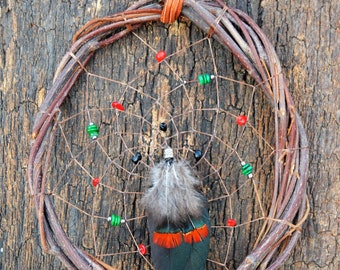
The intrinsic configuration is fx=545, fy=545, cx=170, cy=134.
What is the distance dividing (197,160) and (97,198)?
26 cm

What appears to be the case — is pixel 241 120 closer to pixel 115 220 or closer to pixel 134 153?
pixel 134 153

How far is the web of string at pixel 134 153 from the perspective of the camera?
1.29 metres

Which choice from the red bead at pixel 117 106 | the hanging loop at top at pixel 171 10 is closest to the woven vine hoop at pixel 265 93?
the hanging loop at top at pixel 171 10

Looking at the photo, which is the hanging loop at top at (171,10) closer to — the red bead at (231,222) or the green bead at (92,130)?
the green bead at (92,130)

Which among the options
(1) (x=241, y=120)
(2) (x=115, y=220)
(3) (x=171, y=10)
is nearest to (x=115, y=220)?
(2) (x=115, y=220)

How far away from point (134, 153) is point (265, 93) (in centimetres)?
34

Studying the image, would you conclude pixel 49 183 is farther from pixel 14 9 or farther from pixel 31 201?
pixel 14 9

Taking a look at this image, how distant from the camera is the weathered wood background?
4.21ft

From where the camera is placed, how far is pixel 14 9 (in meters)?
1.36

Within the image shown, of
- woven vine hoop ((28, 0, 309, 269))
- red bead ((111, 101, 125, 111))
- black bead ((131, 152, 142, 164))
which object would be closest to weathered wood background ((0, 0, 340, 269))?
woven vine hoop ((28, 0, 309, 269))

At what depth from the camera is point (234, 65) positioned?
1.28 metres

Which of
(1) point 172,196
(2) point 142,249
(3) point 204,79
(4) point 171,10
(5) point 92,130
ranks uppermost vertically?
(4) point 171,10

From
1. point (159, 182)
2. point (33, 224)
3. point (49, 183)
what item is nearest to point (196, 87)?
point (159, 182)

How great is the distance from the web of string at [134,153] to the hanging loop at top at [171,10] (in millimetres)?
95
